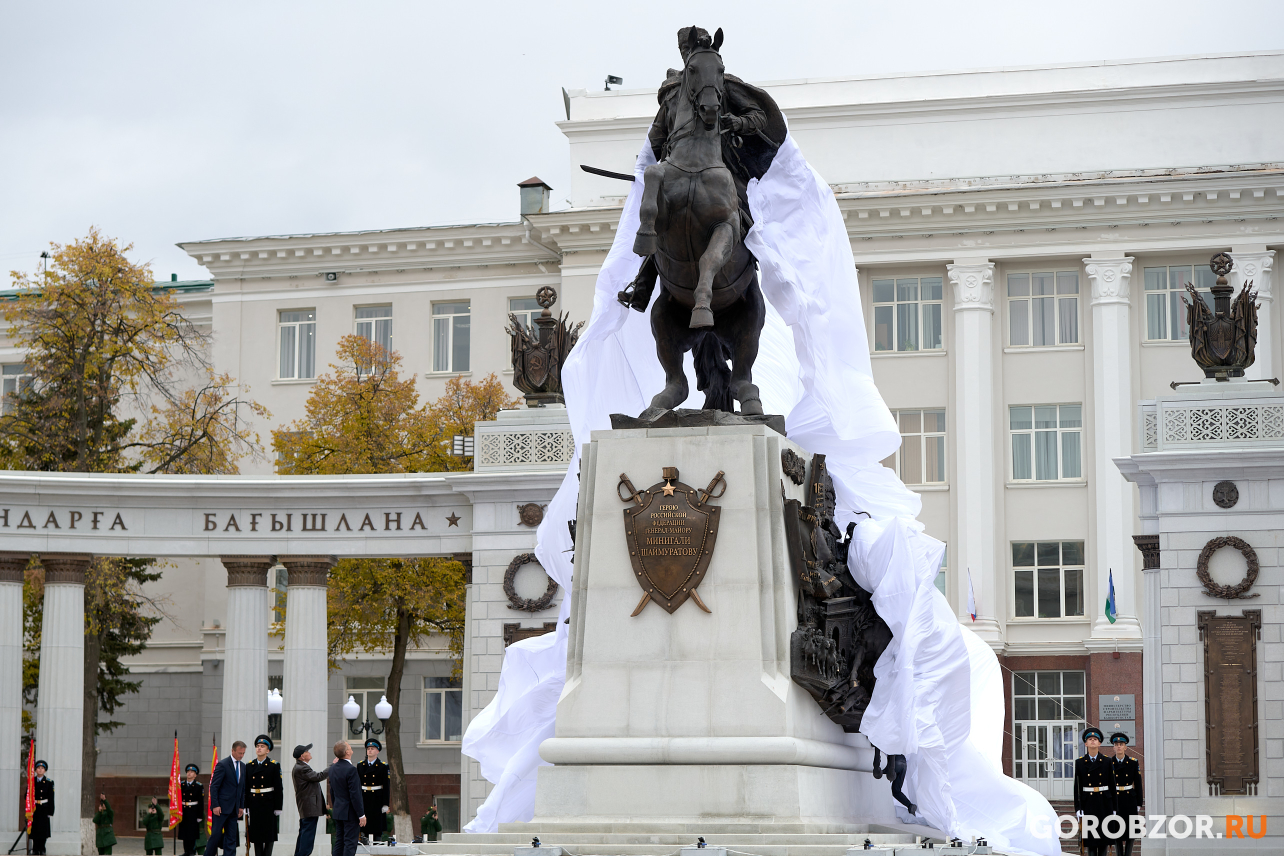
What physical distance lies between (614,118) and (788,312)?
35.7 meters

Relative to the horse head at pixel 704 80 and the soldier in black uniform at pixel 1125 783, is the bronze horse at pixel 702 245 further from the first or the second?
the soldier in black uniform at pixel 1125 783

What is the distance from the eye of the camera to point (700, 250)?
12102mm

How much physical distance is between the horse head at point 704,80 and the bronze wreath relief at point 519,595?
12.6 m

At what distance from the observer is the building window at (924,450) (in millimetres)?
43719

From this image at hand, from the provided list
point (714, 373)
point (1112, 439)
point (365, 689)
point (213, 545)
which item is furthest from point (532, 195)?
point (714, 373)

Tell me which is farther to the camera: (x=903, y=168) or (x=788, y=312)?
(x=903, y=168)

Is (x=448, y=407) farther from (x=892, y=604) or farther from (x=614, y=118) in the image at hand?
(x=892, y=604)

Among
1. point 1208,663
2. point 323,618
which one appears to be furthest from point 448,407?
point 1208,663

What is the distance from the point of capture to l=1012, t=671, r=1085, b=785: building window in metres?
41.0

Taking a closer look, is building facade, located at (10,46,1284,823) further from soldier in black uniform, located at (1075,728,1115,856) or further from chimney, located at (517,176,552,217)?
soldier in black uniform, located at (1075,728,1115,856)

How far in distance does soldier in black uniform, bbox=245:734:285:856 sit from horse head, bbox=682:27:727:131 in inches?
411

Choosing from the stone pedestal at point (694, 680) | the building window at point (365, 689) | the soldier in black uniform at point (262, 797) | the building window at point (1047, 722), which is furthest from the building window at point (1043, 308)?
the stone pedestal at point (694, 680)

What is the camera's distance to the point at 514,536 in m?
24.5

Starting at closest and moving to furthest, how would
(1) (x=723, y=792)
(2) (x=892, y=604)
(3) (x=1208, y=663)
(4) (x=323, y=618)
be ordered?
(1) (x=723, y=792), (2) (x=892, y=604), (3) (x=1208, y=663), (4) (x=323, y=618)
